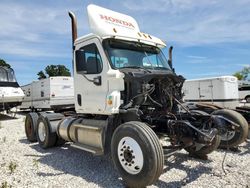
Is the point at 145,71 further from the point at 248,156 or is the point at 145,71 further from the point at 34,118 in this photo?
the point at 34,118

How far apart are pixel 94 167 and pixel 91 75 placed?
1.88 metres

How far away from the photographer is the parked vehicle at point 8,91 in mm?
15859

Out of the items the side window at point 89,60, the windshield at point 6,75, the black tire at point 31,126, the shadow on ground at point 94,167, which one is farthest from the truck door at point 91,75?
the windshield at point 6,75

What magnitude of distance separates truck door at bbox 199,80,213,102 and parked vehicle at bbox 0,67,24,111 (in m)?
11.1

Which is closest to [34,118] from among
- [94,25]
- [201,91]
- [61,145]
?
[61,145]

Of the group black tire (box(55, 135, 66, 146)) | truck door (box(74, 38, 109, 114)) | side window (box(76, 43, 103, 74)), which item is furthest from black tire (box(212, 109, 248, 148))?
black tire (box(55, 135, 66, 146))

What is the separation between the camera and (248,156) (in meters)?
6.02

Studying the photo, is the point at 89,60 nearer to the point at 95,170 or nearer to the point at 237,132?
the point at 95,170

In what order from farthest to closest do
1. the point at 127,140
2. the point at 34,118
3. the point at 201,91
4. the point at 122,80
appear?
1. the point at 201,91
2. the point at 34,118
3. the point at 122,80
4. the point at 127,140

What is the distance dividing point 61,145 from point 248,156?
4.80 m

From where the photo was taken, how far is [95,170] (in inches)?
211

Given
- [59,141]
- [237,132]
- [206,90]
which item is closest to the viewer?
[237,132]

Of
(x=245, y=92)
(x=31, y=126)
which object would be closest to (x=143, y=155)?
(x=31, y=126)

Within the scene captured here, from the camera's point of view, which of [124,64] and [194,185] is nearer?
[194,185]
